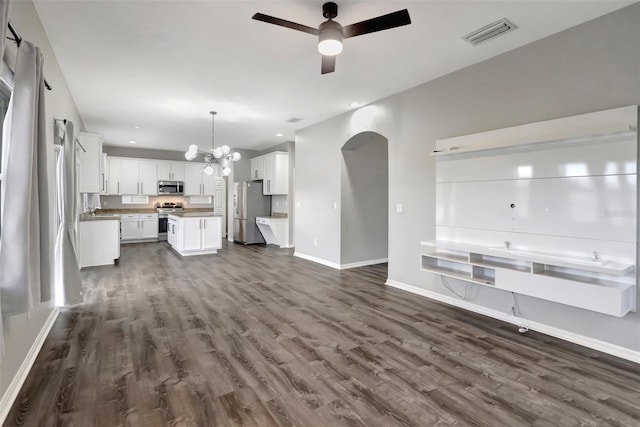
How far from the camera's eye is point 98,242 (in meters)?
6.04

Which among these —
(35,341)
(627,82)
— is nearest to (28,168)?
(35,341)

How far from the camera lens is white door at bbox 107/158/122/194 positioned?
9172mm

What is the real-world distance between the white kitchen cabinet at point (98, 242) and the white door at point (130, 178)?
12.2 ft

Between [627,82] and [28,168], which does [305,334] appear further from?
[627,82]

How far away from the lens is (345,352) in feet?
8.98

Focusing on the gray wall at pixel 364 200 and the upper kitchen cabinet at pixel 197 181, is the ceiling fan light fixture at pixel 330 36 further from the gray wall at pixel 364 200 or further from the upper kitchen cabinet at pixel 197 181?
the upper kitchen cabinet at pixel 197 181

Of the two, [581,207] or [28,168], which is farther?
[581,207]

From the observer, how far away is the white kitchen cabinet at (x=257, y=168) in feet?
30.6

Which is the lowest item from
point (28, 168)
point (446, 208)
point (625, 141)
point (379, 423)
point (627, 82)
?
point (379, 423)

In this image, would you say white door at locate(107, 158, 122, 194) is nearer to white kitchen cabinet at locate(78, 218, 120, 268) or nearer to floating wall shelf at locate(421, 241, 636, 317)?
white kitchen cabinet at locate(78, 218, 120, 268)

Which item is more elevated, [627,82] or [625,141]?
[627,82]

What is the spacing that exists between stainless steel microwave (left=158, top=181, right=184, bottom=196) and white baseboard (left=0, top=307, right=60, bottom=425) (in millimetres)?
7160

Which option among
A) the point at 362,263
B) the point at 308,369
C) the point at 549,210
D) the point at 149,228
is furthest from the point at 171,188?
the point at 549,210

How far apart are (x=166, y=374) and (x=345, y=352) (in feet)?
4.52
